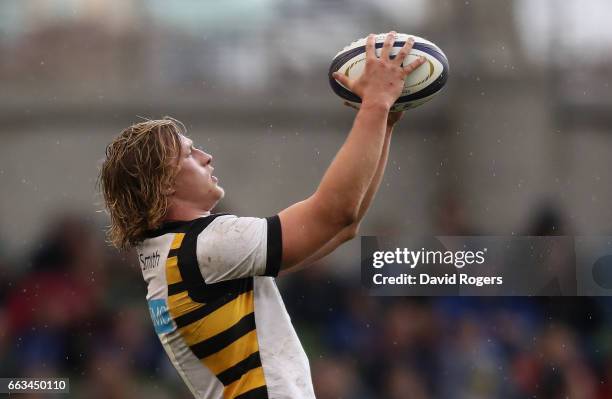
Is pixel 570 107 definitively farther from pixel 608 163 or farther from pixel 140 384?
pixel 140 384

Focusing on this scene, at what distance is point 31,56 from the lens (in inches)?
191

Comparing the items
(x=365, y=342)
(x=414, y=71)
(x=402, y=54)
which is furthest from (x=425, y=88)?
(x=365, y=342)

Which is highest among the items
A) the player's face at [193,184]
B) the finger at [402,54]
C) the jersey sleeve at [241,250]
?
the finger at [402,54]

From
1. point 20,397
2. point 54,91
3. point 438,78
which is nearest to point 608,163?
point 438,78

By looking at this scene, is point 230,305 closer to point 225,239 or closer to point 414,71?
point 225,239

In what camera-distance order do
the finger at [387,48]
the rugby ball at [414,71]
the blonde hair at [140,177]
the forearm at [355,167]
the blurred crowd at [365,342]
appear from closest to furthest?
the forearm at [355,167]
the finger at [387,48]
the blonde hair at [140,177]
the rugby ball at [414,71]
the blurred crowd at [365,342]

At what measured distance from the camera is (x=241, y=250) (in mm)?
1778

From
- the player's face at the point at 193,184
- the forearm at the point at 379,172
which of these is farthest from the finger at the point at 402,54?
the player's face at the point at 193,184

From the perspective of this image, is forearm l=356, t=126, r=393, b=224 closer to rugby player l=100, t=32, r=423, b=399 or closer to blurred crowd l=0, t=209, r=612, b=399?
rugby player l=100, t=32, r=423, b=399

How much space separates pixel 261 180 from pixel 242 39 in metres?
0.80

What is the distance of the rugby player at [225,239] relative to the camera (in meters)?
1.74

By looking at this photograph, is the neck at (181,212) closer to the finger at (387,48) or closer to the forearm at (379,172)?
the forearm at (379,172)

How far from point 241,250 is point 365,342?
2906 millimetres

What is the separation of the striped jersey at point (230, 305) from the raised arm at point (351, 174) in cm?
5
